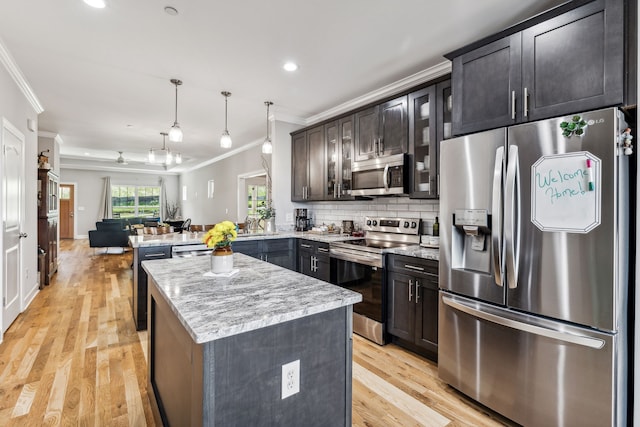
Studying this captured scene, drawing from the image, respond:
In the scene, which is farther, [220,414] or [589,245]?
[589,245]

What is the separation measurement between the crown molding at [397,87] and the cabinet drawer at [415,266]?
173cm

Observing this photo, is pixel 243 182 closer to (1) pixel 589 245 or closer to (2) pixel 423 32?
(2) pixel 423 32

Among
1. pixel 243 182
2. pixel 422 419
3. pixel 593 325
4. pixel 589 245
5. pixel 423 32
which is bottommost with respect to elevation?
pixel 422 419

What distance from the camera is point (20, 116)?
3.56 metres

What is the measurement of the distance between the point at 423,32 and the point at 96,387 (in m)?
3.47

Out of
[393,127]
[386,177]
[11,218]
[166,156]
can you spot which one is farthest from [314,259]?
[166,156]

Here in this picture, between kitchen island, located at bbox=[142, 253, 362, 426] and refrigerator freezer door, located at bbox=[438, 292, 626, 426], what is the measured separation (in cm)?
107

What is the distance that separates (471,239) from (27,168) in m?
4.88

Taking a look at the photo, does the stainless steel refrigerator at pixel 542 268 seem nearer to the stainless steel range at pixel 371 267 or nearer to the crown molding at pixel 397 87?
the stainless steel range at pixel 371 267

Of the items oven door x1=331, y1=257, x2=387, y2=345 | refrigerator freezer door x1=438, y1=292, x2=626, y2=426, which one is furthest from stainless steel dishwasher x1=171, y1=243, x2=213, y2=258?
refrigerator freezer door x1=438, y1=292, x2=626, y2=426

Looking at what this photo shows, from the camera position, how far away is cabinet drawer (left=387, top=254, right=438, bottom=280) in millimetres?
2518

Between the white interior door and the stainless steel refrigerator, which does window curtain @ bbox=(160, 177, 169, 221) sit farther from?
the stainless steel refrigerator

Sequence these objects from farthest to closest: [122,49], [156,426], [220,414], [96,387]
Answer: [122,49] → [96,387] → [156,426] → [220,414]

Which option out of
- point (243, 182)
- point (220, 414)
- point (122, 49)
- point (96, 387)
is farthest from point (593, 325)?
point (243, 182)
